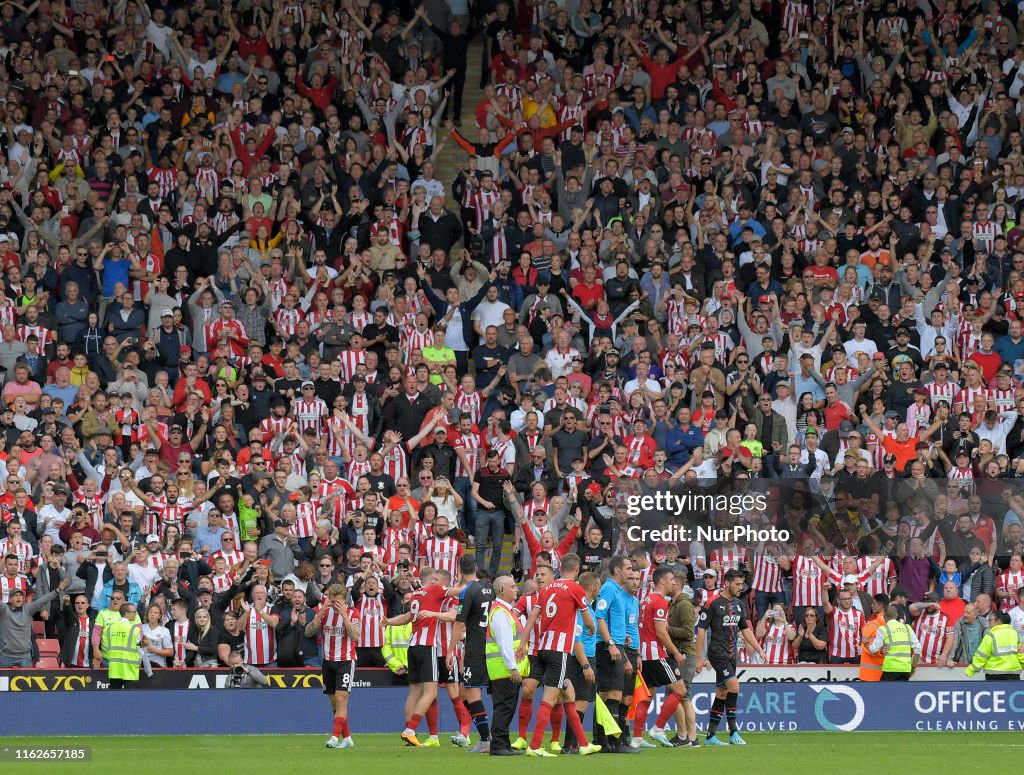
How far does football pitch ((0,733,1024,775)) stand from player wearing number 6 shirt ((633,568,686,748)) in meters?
0.46

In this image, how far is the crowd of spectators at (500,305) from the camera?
24.1 meters

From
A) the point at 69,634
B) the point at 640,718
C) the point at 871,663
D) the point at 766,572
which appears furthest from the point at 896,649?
the point at 69,634

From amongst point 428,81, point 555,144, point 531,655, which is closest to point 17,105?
point 428,81

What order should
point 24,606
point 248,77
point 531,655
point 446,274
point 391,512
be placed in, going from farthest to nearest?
point 248,77
point 446,274
point 391,512
point 24,606
point 531,655

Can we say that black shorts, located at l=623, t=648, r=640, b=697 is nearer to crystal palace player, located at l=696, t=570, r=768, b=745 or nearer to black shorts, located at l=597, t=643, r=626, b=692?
black shorts, located at l=597, t=643, r=626, b=692

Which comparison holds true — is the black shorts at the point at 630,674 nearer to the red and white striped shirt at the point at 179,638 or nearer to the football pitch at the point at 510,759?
the football pitch at the point at 510,759

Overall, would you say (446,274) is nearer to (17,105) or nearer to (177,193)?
(177,193)

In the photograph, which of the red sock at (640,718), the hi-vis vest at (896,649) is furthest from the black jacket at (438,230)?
the red sock at (640,718)

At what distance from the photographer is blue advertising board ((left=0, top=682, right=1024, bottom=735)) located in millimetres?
21484

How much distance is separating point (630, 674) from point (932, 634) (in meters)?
6.95

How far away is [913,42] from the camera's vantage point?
32.4 m

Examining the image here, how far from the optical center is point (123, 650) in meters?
Result: 21.6

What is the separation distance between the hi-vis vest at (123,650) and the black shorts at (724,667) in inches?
280

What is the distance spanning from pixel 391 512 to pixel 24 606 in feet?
16.2
